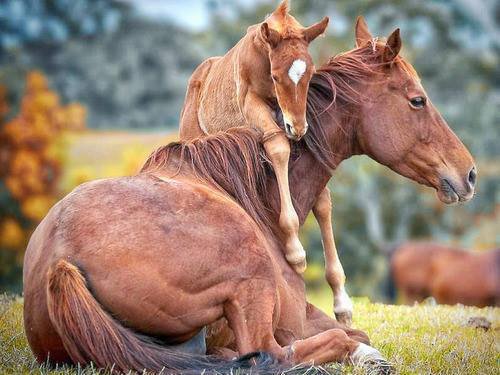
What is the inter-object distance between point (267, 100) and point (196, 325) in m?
2.14

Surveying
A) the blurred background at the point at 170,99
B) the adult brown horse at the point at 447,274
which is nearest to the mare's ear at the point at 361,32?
the adult brown horse at the point at 447,274

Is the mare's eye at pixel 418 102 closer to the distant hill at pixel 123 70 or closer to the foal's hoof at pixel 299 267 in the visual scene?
the foal's hoof at pixel 299 267

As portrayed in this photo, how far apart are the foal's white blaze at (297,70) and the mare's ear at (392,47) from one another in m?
0.58

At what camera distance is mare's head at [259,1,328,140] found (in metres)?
5.52

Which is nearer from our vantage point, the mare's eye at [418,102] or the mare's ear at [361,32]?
the mare's eye at [418,102]

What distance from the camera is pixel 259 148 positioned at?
5516mm

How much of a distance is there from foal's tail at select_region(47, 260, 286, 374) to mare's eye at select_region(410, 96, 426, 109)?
225 cm

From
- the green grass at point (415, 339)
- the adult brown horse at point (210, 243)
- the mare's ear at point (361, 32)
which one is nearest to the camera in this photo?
the adult brown horse at point (210, 243)

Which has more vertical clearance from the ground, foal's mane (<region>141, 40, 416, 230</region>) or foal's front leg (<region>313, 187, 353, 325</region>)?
foal's mane (<region>141, 40, 416, 230</region>)

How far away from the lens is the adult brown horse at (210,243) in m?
4.29

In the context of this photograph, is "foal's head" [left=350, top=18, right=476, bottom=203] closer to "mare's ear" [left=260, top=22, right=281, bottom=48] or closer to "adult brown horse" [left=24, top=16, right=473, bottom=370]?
"adult brown horse" [left=24, top=16, right=473, bottom=370]

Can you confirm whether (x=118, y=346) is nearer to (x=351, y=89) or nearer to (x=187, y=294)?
(x=187, y=294)

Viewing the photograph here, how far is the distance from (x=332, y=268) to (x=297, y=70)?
147 cm

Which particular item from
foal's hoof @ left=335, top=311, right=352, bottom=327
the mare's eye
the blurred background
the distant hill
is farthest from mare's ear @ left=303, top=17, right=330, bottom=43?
the distant hill
